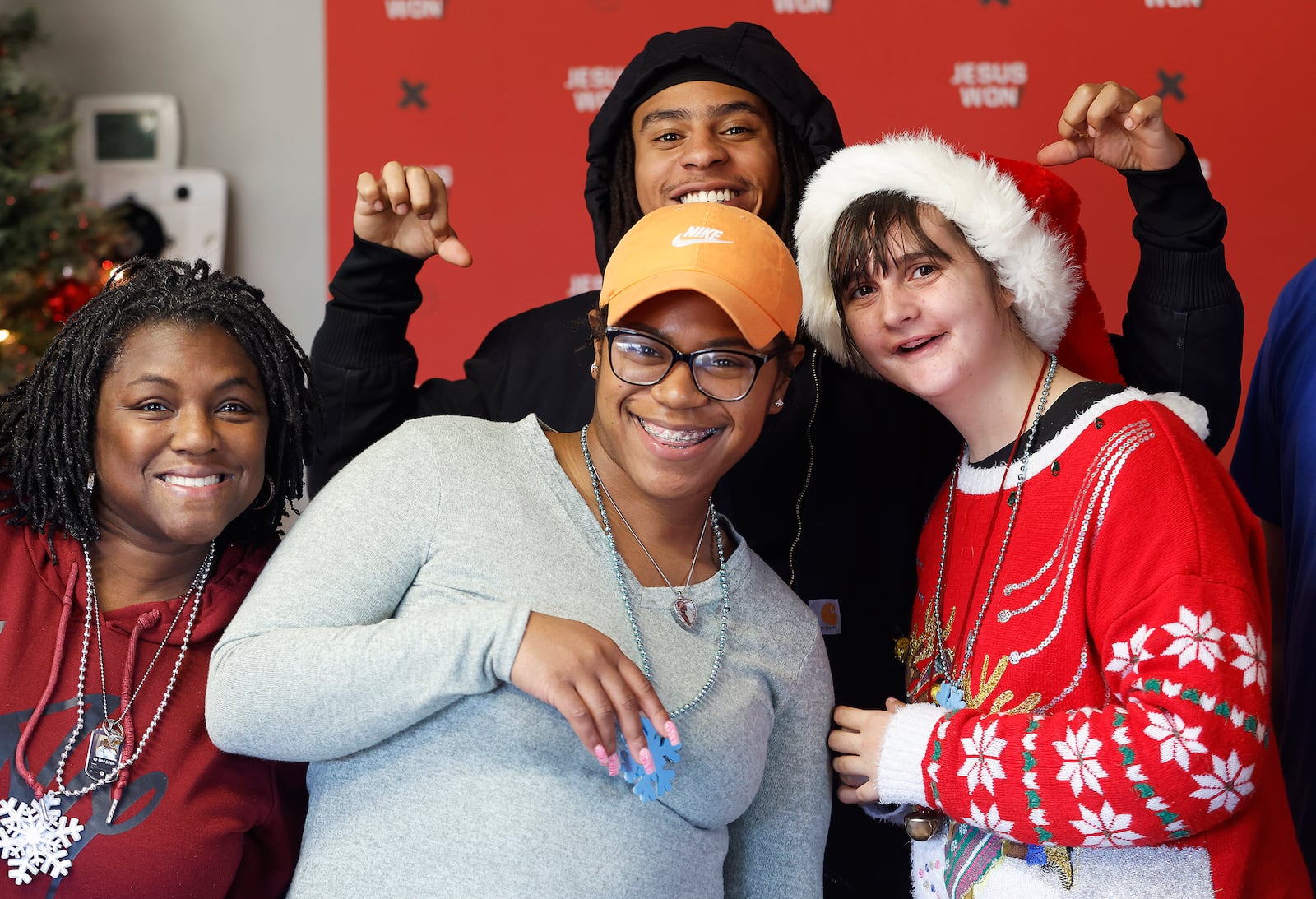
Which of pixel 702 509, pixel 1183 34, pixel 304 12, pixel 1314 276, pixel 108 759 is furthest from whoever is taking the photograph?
pixel 304 12

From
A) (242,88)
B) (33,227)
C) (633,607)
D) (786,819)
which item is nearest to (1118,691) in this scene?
(786,819)

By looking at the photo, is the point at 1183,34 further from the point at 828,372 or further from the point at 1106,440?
the point at 1106,440

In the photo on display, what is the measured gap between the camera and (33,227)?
3.33 m

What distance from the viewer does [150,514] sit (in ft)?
4.96

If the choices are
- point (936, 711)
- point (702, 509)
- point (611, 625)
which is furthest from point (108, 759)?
point (936, 711)

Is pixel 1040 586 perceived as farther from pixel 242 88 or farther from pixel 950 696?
pixel 242 88

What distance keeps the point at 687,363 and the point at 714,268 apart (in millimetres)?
112

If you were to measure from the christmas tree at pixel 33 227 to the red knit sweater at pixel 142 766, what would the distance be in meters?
2.03

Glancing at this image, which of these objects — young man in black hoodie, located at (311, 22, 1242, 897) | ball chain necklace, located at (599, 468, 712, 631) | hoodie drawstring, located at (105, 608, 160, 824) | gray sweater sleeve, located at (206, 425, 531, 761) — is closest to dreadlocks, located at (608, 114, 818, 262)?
young man in black hoodie, located at (311, 22, 1242, 897)

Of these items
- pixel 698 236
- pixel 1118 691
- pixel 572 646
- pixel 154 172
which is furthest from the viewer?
pixel 154 172

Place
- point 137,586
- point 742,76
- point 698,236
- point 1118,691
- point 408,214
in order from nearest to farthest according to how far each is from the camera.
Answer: point 1118,691
point 698,236
point 137,586
point 408,214
point 742,76

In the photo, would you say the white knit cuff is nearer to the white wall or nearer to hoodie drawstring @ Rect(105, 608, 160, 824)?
hoodie drawstring @ Rect(105, 608, 160, 824)

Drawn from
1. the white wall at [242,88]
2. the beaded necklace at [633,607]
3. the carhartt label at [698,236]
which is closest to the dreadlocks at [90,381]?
the beaded necklace at [633,607]

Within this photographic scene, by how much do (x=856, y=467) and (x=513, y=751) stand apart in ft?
2.68
